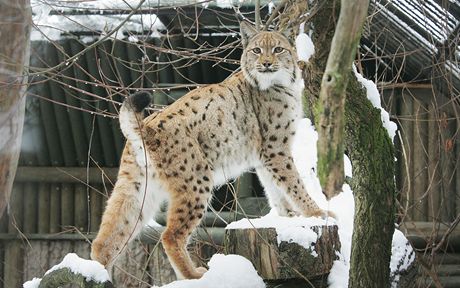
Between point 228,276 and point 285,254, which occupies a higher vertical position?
point 285,254

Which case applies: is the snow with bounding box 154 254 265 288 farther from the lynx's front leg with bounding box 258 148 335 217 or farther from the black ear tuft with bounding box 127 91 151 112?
the lynx's front leg with bounding box 258 148 335 217

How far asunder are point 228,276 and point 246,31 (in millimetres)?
2676

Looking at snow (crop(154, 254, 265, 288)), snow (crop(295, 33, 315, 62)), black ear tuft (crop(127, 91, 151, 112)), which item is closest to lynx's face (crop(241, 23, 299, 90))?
snow (crop(295, 33, 315, 62))

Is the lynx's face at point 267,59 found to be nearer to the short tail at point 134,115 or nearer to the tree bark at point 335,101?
the short tail at point 134,115

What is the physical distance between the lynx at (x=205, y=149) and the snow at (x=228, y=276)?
60 cm

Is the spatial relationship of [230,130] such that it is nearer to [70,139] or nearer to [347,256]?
[347,256]

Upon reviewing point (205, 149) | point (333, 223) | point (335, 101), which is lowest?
point (333, 223)

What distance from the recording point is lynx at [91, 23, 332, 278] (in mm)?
6742

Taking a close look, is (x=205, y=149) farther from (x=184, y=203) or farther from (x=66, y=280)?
(x=66, y=280)

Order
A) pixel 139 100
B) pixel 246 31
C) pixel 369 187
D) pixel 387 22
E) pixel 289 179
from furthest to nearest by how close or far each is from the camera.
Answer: pixel 387 22 → pixel 246 31 → pixel 289 179 → pixel 139 100 → pixel 369 187

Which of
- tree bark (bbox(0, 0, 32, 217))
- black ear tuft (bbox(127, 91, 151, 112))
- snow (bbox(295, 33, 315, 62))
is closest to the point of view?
snow (bbox(295, 33, 315, 62))

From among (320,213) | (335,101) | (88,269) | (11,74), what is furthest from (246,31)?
(335,101)

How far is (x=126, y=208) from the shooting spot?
691 centimetres

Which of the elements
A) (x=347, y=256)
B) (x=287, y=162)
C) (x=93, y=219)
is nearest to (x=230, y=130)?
(x=287, y=162)
